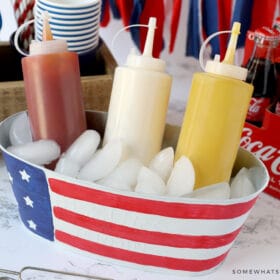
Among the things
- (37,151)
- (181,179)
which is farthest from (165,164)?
(37,151)

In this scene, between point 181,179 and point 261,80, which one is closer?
point 181,179

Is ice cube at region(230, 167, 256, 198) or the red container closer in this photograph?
ice cube at region(230, 167, 256, 198)

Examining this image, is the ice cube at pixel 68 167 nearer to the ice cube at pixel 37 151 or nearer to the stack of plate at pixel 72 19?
the ice cube at pixel 37 151

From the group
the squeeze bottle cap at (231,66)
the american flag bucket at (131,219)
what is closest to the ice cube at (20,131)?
the american flag bucket at (131,219)

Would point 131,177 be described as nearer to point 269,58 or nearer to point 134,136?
point 134,136

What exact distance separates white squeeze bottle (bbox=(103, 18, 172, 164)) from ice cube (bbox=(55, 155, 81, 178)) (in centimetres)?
6

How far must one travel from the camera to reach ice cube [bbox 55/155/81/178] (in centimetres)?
46

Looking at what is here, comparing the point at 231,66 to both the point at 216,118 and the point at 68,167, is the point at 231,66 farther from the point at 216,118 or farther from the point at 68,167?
the point at 68,167

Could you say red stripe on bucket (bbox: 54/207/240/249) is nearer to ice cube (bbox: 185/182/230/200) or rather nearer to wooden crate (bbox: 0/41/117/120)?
ice cube (bbox: 185/182/230/200)

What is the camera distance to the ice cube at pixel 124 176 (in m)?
0.46

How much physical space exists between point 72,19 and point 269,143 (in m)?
0.32

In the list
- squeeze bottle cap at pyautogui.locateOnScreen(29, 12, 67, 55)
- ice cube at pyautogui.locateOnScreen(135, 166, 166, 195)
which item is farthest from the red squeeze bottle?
ice cube at pyautogui.locateOnScreen(135, 166, 166, 195)

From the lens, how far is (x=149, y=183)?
0.45 meters

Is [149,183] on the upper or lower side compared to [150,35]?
lower
